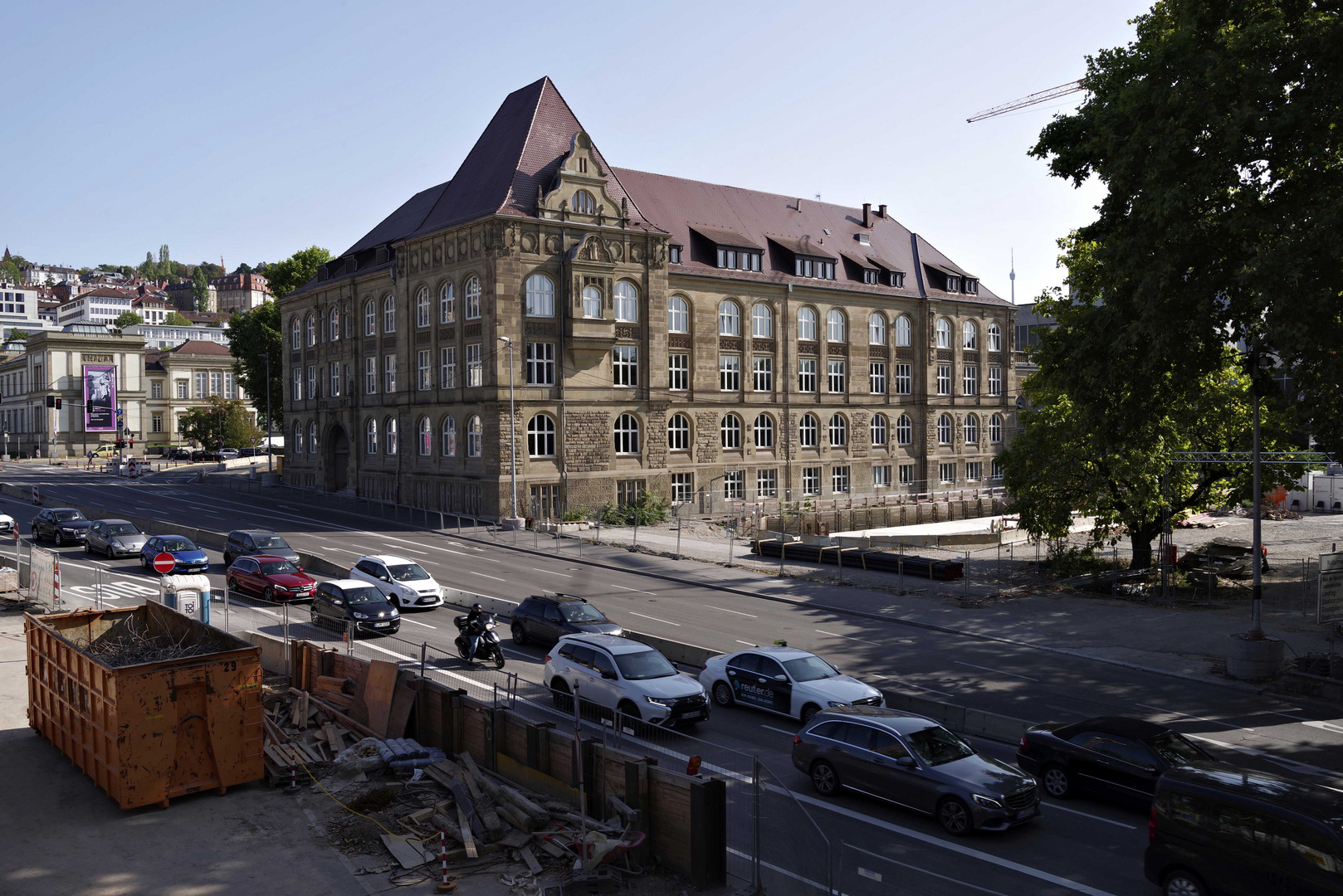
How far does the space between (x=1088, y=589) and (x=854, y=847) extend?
25.4 meters

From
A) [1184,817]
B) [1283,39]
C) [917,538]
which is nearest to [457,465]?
[917,538]

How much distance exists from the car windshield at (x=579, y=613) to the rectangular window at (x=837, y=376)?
46.9 meters

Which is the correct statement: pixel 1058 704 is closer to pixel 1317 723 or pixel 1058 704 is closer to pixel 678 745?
pixel 1317 723

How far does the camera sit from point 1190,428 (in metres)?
34.6

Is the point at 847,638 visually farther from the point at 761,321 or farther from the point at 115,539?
the point at 761,321

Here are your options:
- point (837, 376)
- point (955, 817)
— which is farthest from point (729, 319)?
point (955, 817)

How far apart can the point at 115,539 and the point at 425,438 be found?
70.2 ft

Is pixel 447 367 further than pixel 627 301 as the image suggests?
Yes

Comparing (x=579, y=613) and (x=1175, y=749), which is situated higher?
(x=579, y=613)

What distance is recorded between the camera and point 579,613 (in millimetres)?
24250

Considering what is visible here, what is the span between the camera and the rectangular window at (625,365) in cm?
5581

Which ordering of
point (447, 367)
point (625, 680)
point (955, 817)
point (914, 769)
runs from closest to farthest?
point (955, 817) < point (914, 769) < point (625, 680) < point (447, 367)

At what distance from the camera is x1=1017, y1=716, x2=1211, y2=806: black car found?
1398 centimetres

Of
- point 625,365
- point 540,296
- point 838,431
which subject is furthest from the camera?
point 838,431
